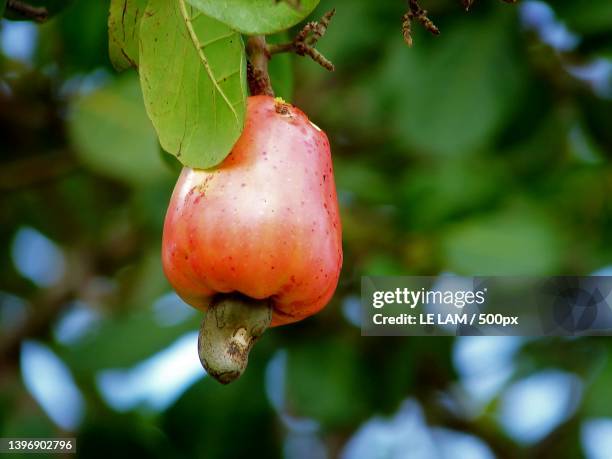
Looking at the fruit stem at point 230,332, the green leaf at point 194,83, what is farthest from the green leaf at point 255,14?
the fruit stem at point 230,332

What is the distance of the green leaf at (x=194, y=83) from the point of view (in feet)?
2.62

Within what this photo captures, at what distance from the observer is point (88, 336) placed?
1890mm

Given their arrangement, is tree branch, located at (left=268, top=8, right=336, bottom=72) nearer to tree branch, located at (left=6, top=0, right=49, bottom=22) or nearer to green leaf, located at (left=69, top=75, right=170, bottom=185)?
tree branch, located at (left=6, top=0, right=49, bottom=22)

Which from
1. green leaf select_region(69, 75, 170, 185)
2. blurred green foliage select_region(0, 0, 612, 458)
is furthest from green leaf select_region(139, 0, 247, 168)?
green leaf select_region(69, 75, 170, 185)

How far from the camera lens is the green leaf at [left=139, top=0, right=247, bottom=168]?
80 centimetres

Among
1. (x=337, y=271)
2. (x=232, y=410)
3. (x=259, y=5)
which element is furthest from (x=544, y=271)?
(x=259, y=5)

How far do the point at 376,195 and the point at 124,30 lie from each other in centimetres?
99

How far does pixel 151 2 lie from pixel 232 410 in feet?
3.71

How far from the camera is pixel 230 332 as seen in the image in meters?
0.78

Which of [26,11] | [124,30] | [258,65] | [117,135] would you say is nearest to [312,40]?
[258,65]

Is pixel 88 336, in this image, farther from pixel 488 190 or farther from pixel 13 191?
pixel 488 190

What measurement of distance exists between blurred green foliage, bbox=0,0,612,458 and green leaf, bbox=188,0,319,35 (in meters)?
0.94

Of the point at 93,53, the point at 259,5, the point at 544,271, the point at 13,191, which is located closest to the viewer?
the point at 259,5

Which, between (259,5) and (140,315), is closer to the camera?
(259,5)
